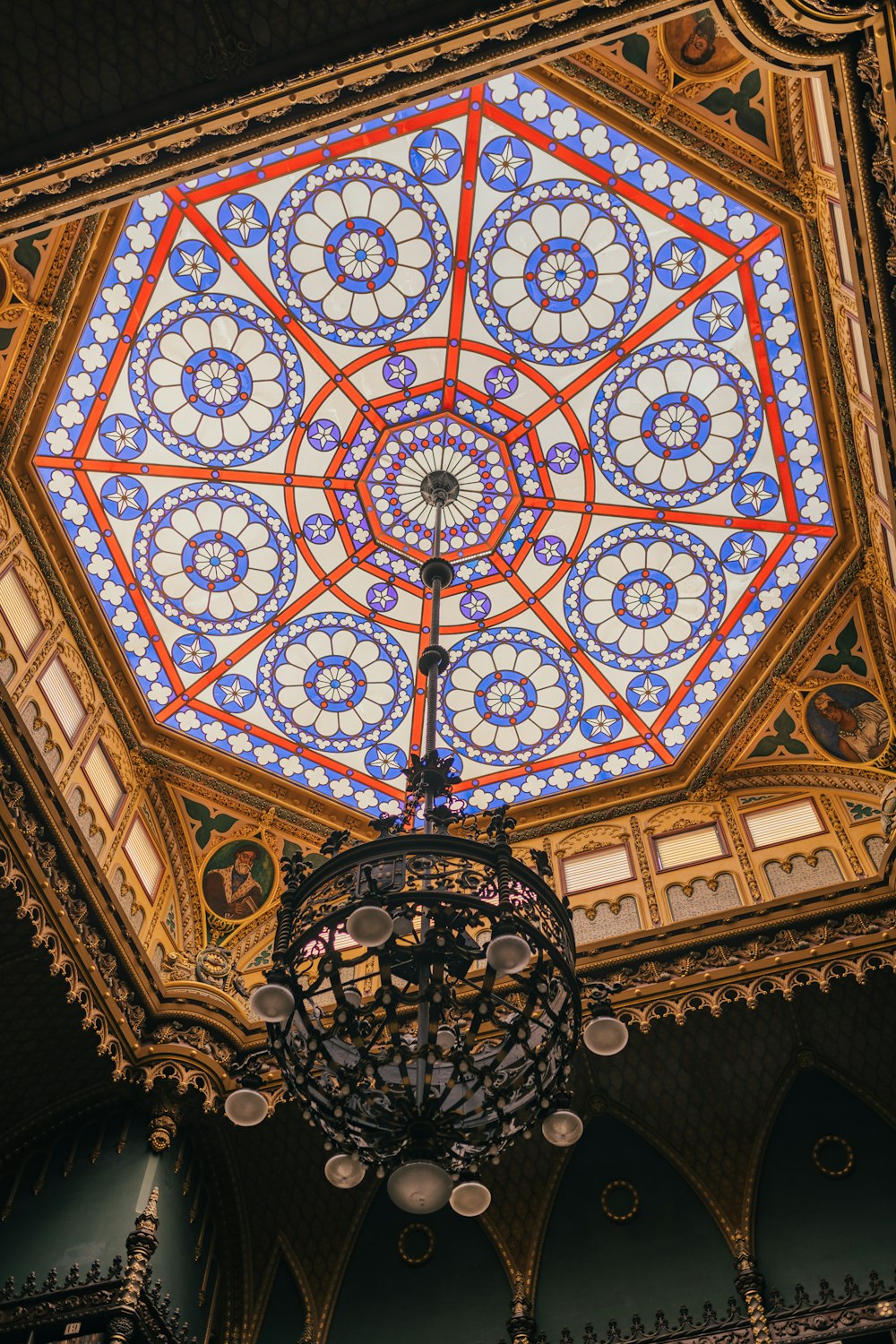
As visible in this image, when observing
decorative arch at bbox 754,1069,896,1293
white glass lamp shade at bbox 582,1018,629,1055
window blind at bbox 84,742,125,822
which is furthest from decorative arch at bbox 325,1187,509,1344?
white glass lamp shade at bbox 582,1018,629,1055

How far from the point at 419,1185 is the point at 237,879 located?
7.25 metres

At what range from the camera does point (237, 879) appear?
469 inches

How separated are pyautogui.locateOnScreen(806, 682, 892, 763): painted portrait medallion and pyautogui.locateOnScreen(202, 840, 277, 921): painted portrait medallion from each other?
559cm

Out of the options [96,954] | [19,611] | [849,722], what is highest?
[849,722]

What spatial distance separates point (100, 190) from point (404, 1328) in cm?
874

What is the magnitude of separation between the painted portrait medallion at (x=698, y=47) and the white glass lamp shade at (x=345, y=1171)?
8.39 metres

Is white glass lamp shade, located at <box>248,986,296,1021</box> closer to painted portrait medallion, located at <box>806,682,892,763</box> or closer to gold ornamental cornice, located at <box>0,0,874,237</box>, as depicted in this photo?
gold ornamental cornice, located at <box>0,0,874,237</box>

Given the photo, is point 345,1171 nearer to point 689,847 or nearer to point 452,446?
point 689,847

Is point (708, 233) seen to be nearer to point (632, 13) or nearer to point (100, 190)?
point (632, 13)

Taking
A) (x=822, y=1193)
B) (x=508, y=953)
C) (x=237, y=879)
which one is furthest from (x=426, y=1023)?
(x=237, y=879)

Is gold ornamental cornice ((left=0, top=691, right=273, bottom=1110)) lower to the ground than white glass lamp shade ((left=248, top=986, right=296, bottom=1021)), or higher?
higher

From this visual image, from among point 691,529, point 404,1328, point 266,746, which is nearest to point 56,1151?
point 404,1328

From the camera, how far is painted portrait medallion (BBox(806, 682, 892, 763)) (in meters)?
10.9

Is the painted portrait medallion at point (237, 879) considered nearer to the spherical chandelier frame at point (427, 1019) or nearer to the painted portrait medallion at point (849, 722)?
the spherical chandelier frame at point (427, 1019)
